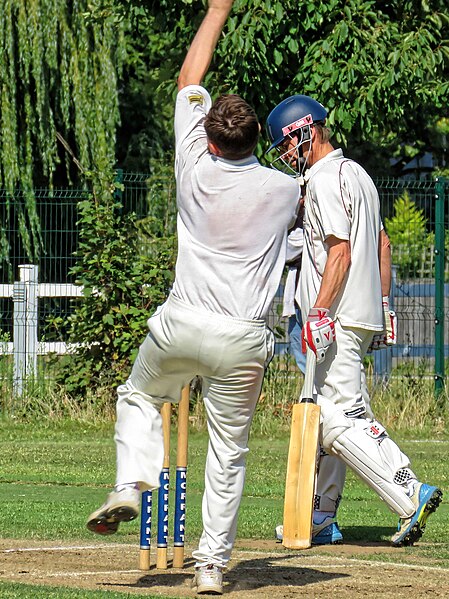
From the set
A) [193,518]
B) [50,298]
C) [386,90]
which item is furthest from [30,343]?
[193,518]

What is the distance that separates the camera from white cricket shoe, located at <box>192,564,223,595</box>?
19.4ft

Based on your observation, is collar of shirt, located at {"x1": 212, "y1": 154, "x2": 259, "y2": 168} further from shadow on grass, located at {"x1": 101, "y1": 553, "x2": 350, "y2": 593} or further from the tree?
the tree

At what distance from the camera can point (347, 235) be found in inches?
300

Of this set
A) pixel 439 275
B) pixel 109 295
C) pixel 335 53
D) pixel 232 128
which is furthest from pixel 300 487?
pixel 335 53

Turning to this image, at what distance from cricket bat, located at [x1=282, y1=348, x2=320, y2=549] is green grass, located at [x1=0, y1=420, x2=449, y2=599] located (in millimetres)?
687

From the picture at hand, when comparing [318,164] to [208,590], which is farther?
[318,164]

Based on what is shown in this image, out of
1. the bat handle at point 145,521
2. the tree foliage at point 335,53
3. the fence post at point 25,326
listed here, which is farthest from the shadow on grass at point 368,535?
the tree foliage at point 335,53

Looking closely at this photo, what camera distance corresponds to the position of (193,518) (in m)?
8.88

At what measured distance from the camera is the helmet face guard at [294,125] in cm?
791

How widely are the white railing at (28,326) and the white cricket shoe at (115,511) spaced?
31.3ft

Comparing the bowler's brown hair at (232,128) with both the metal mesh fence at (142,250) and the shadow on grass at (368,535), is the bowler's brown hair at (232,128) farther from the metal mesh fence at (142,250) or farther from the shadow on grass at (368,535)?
the metal mesh fence at (142,250)

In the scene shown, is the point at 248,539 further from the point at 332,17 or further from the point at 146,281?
the point at 332,17

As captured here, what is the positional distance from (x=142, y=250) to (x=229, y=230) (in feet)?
31.4

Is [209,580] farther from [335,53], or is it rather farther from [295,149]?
[335,53]
